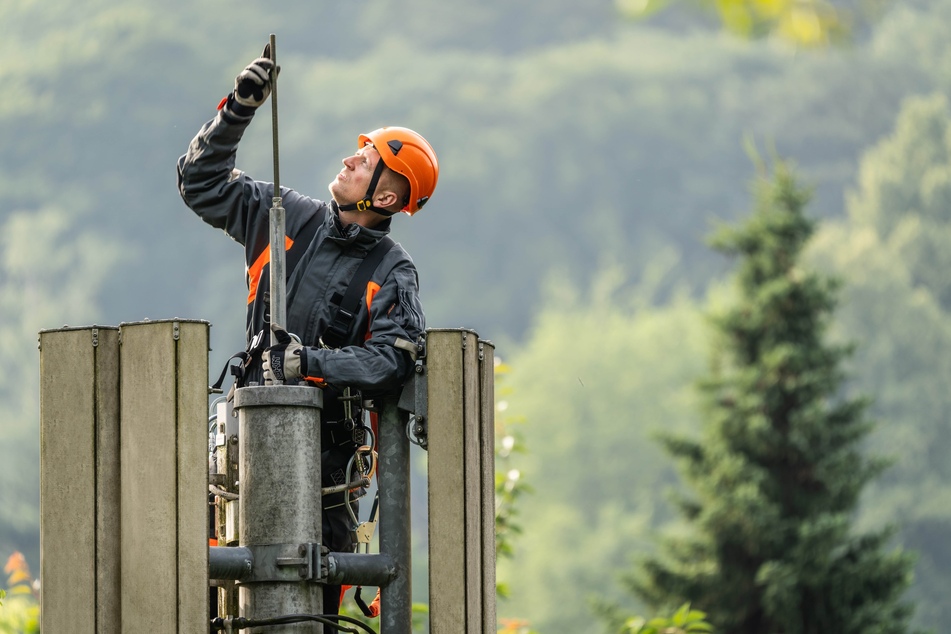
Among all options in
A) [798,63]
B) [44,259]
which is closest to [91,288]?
[44,259]

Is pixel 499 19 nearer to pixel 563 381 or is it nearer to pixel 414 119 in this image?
pixel 414 119

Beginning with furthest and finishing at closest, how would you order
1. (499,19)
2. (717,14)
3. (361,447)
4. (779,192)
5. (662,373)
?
(499,19) < (662,373) < (779,192) < (361,447) < (717,14)

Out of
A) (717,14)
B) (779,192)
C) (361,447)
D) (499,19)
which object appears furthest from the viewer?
(499,19)

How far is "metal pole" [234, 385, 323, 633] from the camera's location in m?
5.62

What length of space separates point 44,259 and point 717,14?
95787 mm

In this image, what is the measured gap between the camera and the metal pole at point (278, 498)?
5.62 metres

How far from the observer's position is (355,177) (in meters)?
6.40

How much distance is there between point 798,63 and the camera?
383 ft

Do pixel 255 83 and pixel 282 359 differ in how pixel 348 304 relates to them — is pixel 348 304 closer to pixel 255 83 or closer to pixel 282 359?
pixel 282 359

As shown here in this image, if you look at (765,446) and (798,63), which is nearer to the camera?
(765,446)

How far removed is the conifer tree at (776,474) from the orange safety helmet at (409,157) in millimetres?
15960

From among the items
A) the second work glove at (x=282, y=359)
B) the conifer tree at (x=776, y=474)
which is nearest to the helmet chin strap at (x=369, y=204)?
the second work glove at (x=282, y=359)

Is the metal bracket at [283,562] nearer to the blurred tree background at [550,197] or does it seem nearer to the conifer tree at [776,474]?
the conifer tree at [776,474]

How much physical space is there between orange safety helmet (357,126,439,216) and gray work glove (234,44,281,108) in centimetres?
57
